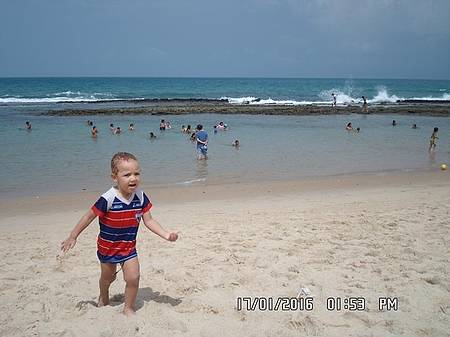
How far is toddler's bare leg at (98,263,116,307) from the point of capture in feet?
11.6

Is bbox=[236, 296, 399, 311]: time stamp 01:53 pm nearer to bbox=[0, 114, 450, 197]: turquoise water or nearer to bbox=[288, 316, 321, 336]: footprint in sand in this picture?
bbox=[288, 316, 321, 336]: footprint in sand

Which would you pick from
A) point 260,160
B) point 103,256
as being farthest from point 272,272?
point 260,160

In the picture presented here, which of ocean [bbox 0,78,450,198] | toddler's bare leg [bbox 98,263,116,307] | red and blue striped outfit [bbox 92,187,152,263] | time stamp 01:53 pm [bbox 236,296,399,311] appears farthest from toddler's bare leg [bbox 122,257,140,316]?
ocean [bbox 0,78,450,198]

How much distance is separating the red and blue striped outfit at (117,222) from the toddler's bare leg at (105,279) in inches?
3.6

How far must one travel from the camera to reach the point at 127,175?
3.28 m

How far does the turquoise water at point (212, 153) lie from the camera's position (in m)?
11.2

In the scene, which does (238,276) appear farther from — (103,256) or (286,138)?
(286,138)

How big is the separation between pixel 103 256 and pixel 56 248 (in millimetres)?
2512

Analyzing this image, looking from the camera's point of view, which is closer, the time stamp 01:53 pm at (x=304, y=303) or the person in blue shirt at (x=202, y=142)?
the time stamp 01:53 pm at (x=304, y=303)

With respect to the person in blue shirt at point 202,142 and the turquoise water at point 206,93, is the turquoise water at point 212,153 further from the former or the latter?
the turquoise water at point 206,93

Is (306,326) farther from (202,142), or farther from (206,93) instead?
(206,93)

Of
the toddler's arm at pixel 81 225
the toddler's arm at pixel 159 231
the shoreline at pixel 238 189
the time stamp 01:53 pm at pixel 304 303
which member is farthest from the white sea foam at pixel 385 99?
the toddler's arm at pixel 81 225

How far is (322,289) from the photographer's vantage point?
4113 mm

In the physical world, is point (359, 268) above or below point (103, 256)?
below
